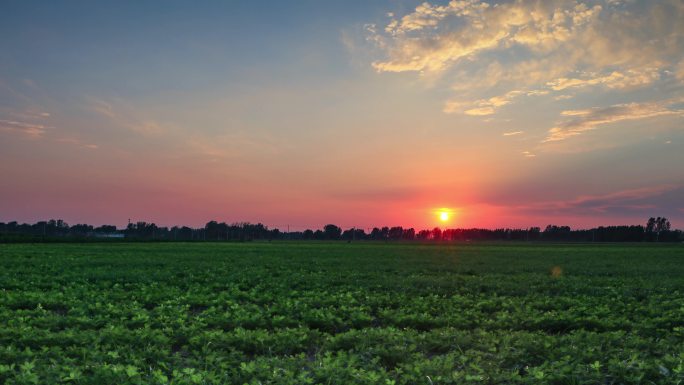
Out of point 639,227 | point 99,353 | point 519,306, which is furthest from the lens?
point 639,227

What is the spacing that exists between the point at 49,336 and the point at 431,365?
7.32 metres

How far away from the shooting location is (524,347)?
883 centimetres

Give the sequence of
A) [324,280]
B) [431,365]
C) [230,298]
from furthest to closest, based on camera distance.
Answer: [324,280] → [230,298] → [431,365]

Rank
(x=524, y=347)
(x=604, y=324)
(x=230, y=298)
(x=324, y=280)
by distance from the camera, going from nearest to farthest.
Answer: (x=524, y=347)
(x=604, y=324)
(x=230, y=298)
(x=324, y=280)

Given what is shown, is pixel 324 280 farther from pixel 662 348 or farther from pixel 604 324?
pixel 662 348

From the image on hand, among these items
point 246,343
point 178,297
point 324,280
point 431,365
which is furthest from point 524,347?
point 324,280

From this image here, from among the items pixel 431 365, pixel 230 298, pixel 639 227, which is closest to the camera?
pixel 431 365

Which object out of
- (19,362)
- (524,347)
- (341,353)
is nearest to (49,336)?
(19,362)

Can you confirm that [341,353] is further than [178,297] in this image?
No

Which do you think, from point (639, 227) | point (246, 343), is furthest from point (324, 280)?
point (639, 227)

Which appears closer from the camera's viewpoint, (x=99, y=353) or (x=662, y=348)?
(x=99, y=353)

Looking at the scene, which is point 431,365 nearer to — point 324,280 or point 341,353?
point 341,353

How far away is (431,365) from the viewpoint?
299 inches

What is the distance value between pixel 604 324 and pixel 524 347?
4.10m
